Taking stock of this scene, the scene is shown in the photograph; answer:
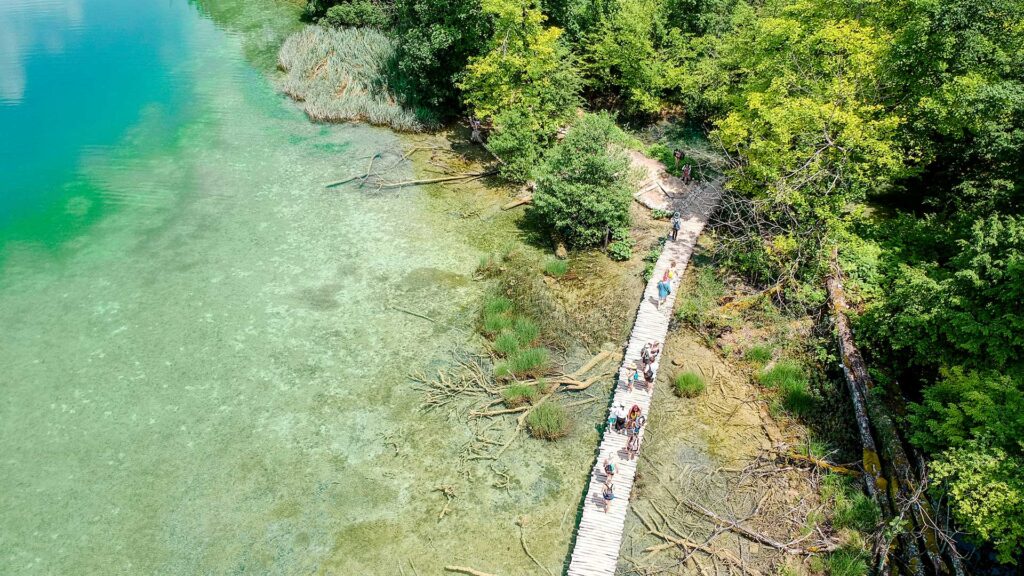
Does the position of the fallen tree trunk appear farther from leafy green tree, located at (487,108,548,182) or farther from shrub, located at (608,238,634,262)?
leafy green tree, located at (487,108,548,182)

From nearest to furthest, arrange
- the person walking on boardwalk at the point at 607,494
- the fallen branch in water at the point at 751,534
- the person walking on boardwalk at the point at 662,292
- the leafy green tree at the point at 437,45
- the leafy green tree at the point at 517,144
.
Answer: the fallen branch in water at the point at 751,534 < the person walking on boardwalk at the point at 607,494 < the person walking on boardwalk at the point at 662,292 < the leafy green tree at the point at 517,144 < the leafy green tree at the point at 437,45

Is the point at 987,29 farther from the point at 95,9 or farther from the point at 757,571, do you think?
the point at 95,9

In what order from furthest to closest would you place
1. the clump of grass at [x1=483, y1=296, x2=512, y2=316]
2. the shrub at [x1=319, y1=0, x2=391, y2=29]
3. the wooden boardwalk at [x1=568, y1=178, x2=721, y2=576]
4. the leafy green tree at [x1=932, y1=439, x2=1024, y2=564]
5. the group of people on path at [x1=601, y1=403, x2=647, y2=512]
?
the shrub at [x1=319, y1=0, x2=391, y2=29] < the clump of grass at [x1=483, y1=296, x2=512, y2=316] < the group of people on path at [x1=601, y1=403, x2=647, y2=512] < the wooden boardwalk at [x1=568, y1=178, x2=721, y2=576] < the leafy green tree at [x1=932, y1=439, x2=1024, y2=564]

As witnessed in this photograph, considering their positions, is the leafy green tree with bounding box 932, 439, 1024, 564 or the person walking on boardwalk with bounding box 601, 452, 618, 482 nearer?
the leafy green tree with bounding box 932, 439, 1024, 564

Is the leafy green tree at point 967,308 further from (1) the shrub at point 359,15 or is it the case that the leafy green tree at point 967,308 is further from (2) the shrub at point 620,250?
(1) the shrub at point 359,15

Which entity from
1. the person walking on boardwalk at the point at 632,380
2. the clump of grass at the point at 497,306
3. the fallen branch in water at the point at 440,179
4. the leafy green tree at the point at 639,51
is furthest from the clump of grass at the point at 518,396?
the leafy green tree at the point at 639,51

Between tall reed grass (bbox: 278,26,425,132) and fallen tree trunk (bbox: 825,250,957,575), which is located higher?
tall reed grass (bbox: 278,26,425,132)

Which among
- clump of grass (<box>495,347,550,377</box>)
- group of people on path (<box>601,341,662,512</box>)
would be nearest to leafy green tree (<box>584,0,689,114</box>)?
group of people on path (<box>601,341,662,512</box>)

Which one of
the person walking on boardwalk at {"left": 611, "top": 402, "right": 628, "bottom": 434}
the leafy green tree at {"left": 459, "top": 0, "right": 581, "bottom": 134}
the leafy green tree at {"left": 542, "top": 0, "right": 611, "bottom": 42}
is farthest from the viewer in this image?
the leafy green tree at {"left": 542, "top": 0, "right": 611, "bottom": 42}
